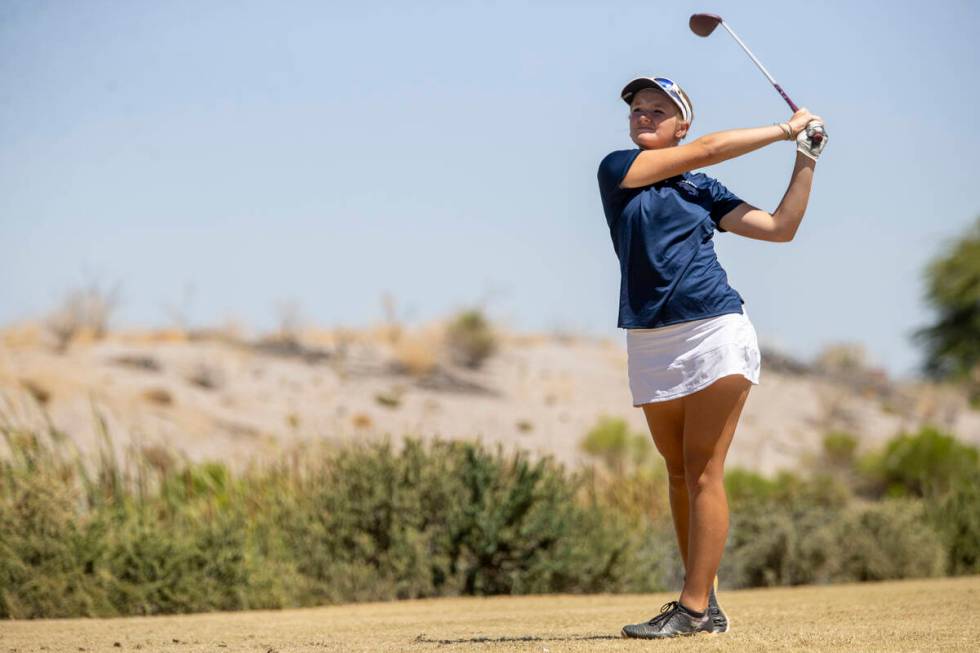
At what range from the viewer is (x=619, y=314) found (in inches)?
261

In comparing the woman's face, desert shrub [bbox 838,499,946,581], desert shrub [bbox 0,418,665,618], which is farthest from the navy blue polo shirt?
desert shrub [bbox 838,499,946,581]

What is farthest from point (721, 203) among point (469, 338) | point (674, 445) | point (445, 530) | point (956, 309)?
point (469, 338)

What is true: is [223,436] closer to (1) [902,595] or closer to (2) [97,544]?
(2) [97,544]

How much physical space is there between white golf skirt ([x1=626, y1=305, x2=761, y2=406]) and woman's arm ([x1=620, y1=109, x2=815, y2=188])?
0.66 m

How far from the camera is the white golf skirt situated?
6414 mm

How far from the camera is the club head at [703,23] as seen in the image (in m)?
7.47

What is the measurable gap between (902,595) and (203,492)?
26.0 feet

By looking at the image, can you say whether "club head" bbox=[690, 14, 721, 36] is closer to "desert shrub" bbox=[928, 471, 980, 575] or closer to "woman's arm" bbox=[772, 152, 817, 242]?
"woman's arm" bbox=[772, 152, 817, 242]

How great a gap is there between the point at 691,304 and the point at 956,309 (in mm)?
29794

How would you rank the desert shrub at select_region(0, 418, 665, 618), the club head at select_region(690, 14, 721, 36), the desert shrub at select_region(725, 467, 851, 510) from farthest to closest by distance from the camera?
the desert shrub at select_region(725, 467, 851, 510)
the desert shrub at select_region(0, 418, 665, 618)
the club head at select_region(690, 14, 721, 36)

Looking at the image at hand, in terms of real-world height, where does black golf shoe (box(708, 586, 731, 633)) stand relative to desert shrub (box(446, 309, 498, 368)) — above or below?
below

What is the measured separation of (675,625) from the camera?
21.5ft

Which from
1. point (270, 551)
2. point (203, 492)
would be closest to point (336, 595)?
point (270, 551)

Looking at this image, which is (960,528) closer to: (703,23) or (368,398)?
(703,23)
